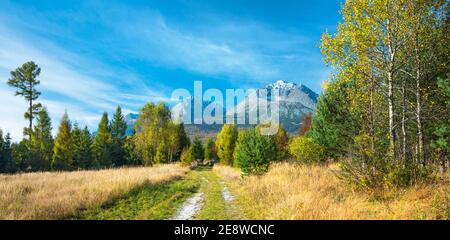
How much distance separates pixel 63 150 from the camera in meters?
42.1

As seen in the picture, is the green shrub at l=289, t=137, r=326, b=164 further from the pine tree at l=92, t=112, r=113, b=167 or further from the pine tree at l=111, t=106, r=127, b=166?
the pine tree at l=111, t=106, r=127, b=166

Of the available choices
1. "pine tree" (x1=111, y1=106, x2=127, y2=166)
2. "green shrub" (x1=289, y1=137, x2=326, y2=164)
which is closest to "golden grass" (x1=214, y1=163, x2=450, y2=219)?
"green shrub" (x1=289, y1=137, x2=326, y2=164)

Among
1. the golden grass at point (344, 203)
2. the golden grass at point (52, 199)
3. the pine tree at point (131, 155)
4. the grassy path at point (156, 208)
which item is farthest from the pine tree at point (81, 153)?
the golden grass at point (344, 203)

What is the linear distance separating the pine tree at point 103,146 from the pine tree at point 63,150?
22.8ft

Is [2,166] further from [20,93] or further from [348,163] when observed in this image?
[348,163]

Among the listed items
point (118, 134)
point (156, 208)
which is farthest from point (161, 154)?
point (156, 208)

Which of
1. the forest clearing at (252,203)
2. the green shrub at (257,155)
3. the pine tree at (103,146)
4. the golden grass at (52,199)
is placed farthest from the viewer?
the pine tree at (103,146)

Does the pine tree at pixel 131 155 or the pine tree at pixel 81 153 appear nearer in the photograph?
the pine tree at pixel 81 153

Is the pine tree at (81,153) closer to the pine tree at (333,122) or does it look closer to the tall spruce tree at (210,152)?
the tall spruce tree at (210,152)

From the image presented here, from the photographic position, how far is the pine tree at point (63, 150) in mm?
41281

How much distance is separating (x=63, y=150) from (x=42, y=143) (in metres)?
3.68
